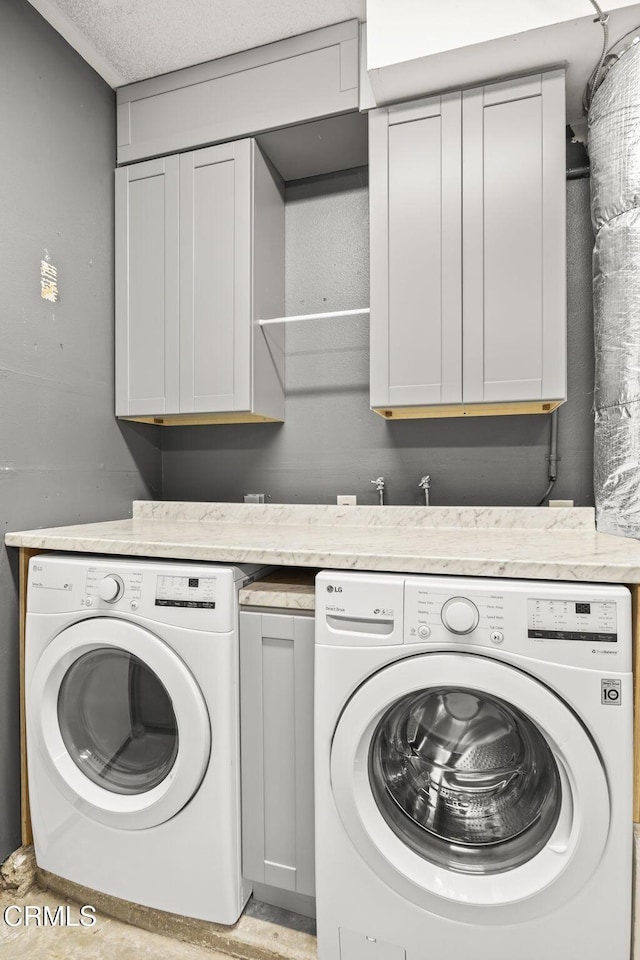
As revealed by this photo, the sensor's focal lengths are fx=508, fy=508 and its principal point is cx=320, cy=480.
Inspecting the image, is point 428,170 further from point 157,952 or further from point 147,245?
point 157,952

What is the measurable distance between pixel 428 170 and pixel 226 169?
758 mm

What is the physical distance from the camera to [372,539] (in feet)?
5.01

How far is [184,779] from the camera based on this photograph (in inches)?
49.5

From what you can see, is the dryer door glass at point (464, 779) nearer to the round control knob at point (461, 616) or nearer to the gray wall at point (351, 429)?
the round control knob at point (461, 616)

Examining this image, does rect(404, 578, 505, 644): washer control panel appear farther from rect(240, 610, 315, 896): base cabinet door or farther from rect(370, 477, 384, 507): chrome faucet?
rect(370, 477, 384, 507): chrome faucet

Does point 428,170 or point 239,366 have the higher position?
point 428,170

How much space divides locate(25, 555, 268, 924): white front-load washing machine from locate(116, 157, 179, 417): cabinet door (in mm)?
787

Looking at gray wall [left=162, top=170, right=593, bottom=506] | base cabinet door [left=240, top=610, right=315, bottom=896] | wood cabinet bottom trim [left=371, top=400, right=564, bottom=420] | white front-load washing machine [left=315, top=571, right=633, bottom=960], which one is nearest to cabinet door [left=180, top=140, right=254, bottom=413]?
gray wall [left=162, top=170, right=593, bottom=506]

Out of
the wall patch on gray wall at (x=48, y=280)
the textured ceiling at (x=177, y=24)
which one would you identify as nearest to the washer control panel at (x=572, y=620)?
the wall patch on gray wall at (x=48, y=280)

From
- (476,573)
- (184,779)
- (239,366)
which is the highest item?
(239,366)

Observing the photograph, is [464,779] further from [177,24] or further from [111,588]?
[177,24]

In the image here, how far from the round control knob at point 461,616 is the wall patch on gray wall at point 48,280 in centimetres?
164

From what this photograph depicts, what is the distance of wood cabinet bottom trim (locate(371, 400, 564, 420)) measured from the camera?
1.66 meters

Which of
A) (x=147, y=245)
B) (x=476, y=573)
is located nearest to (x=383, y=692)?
(x=476, y=573)
